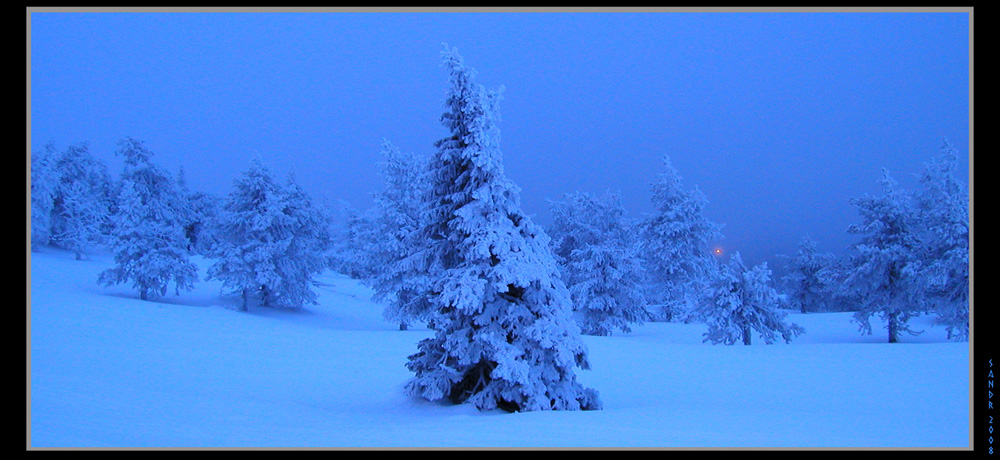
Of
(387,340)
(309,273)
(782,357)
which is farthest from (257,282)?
(782,357)

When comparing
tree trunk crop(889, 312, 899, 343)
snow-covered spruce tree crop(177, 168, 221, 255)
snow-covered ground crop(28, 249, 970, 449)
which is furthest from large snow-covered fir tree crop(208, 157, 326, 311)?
tree trunk crop(889, 312, 899, 343)

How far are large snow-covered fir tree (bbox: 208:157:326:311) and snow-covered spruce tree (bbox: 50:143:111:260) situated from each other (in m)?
13.4

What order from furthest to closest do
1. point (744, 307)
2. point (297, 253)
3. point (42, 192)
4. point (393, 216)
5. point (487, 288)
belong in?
point (42, 192) → point (297, 253) → point (393, 216) → point (744, 307) → point (487, 288)

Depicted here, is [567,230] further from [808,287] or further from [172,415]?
[808,287]

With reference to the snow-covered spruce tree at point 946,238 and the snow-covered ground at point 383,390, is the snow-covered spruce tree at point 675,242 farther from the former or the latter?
the snow-covered spruce tree at point 946,238

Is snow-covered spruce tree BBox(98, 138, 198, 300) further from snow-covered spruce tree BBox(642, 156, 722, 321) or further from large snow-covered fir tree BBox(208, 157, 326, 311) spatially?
snow-covered spruce tree BBox(642, 156, 722, 321)

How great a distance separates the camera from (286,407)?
1191 centimetres

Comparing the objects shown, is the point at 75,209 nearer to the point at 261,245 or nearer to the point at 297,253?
the point at 261,245

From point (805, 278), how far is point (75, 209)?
67.4 m

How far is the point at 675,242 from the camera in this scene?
3597 centimetres

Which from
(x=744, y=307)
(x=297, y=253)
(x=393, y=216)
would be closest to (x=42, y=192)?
(x=297, y=253)

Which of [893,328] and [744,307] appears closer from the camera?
[744,307]

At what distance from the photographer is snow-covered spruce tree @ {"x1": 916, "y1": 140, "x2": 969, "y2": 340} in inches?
900

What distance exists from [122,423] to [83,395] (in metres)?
3.07
